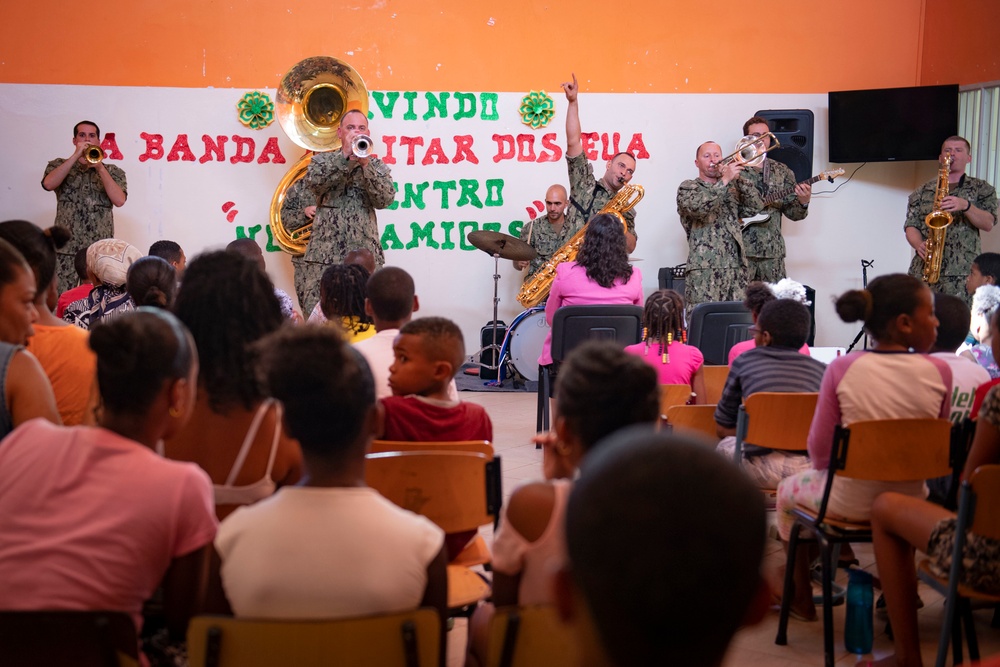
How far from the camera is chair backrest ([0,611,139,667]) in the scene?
1347 millimetres

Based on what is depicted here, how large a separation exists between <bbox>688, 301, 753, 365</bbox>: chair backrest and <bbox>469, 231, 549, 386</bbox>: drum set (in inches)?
75.9

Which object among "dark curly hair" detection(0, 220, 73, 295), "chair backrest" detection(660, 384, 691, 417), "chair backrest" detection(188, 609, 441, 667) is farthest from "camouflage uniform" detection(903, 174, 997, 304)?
"chair backrest" detection(188, 609, 441, 667)

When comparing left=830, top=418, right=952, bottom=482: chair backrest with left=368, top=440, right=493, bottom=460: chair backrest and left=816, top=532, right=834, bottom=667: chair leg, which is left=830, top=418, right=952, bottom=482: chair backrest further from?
left=368, top=440, right=493, bottom=460: chair backrest

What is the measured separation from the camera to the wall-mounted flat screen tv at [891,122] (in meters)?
7.43

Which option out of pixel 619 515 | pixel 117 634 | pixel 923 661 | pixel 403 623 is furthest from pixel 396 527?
pixel 923 661

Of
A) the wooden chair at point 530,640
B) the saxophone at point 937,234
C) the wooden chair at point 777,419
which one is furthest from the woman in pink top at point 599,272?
the wooden chair at point 530,640

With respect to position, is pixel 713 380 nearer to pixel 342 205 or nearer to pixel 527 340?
pixel 527 340

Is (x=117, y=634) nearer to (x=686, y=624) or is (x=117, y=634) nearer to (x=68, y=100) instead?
(x=686, y=624)

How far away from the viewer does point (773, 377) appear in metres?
3.12

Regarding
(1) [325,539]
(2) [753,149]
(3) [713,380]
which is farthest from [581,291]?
(1) [325,539]

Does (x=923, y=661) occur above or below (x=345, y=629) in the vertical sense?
below

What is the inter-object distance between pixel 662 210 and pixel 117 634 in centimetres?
705

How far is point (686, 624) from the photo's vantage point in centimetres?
84

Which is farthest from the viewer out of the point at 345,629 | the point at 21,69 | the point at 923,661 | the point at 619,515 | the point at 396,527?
the point at 21,69
